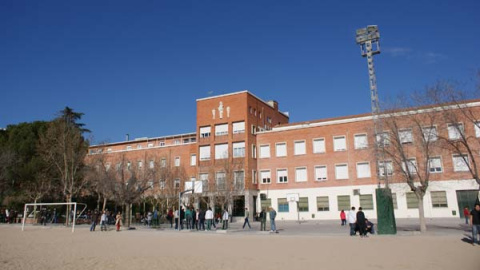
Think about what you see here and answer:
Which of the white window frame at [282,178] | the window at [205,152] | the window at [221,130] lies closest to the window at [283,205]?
the white window frame at [282,178]

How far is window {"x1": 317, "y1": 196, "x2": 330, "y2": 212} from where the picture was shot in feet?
136

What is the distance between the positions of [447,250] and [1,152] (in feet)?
133

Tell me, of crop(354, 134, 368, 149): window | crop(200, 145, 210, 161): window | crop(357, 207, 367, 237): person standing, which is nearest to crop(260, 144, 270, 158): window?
crop(200, 145, 210, 161): window

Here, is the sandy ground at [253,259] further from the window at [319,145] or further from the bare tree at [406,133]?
the window at [319,145]

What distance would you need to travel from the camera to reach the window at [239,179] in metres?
42.7

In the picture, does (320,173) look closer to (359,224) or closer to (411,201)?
(411,201)

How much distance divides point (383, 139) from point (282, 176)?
2136 cm

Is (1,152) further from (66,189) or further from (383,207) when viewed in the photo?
(383,207)

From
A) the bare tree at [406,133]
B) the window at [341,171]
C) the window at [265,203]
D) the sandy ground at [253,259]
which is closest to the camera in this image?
the sandy ground at [253,259]

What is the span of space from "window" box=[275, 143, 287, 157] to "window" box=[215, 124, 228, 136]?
6.68 m

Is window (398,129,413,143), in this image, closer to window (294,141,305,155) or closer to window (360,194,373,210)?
window (360,194,373,210)

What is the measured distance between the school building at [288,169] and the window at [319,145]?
113 mm

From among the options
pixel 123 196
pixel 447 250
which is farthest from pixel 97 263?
pixel 123 196

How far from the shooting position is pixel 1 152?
38844 mm
